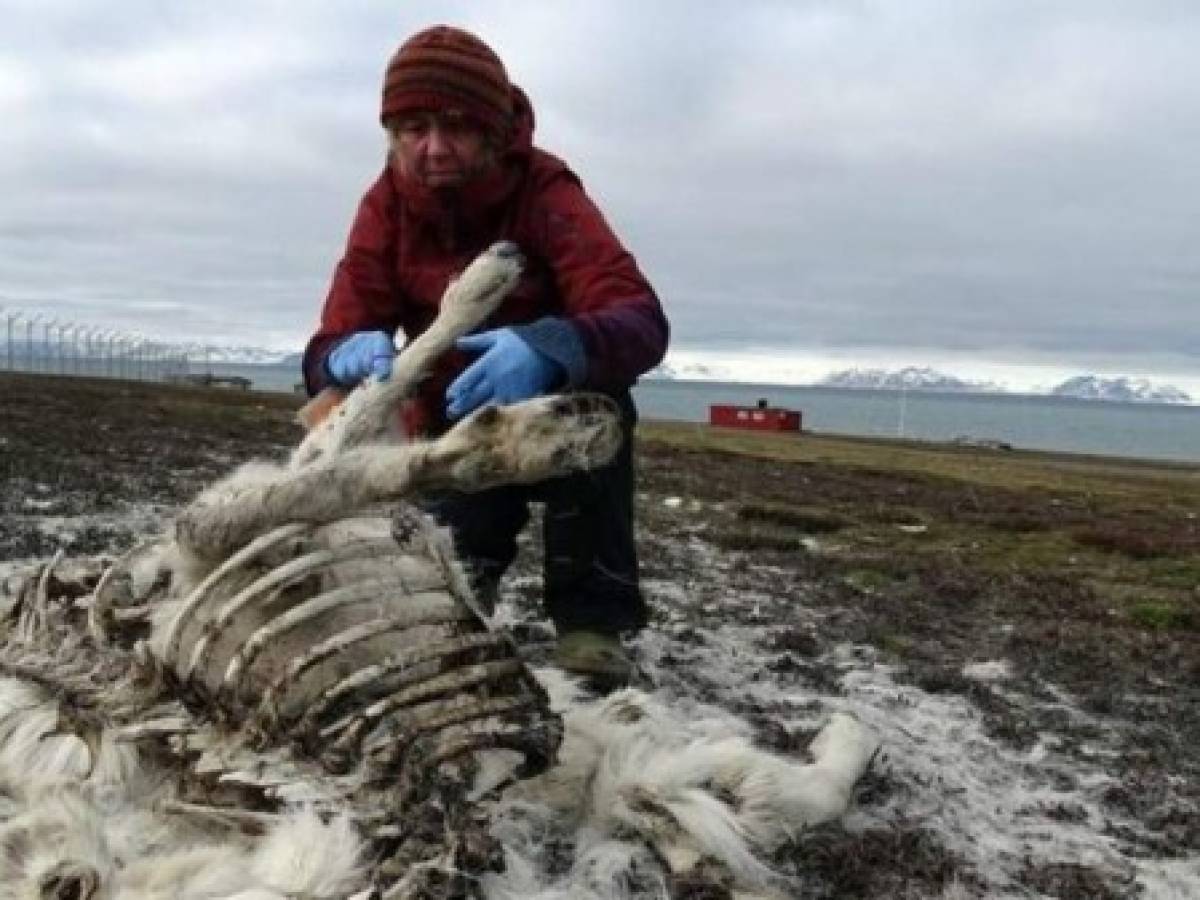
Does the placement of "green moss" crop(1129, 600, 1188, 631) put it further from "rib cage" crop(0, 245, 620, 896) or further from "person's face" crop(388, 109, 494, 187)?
"rib cage" crop(0, 245, 620, 896)

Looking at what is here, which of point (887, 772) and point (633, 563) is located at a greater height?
point (633, 563)

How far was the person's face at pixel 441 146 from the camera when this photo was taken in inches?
195

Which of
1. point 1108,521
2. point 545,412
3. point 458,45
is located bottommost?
point 1108,521

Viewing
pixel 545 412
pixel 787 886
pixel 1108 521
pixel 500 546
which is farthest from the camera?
pixel 1108 521

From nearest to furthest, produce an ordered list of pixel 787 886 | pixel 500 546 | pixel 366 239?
pixel 787 886 → pixel 366 239 → pixel 500 546

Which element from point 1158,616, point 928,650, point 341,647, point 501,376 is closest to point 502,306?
point 501,376

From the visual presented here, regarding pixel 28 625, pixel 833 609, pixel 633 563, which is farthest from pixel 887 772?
pixel 833 609

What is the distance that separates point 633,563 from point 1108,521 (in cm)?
1211

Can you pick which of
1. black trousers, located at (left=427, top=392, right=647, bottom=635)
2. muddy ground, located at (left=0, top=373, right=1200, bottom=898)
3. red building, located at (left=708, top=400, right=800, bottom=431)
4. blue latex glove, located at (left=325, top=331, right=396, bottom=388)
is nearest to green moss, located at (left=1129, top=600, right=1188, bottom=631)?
muddy ground, located at (left=0, top=373, right=1200, bottom=898)

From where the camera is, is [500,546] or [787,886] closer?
[787,886]

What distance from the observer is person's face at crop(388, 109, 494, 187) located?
4941mm

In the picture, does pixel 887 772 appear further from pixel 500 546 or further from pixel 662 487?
pixel 662 487

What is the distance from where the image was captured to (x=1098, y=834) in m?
4.20

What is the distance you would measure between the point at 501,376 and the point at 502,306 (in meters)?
0.99
